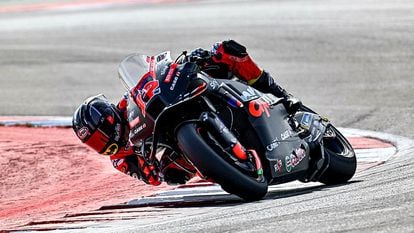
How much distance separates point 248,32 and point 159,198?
35.7ft

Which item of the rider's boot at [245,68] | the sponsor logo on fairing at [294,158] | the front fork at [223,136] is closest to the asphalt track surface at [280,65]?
the sponsor logo on fairing at [294,158]

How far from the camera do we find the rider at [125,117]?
7152 mm

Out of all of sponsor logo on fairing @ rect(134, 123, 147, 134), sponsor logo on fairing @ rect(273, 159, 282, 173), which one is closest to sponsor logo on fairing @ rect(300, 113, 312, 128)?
sponsor logo on fairing @ rect(273, 159, 282, 173)

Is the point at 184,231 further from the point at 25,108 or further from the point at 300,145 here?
the point at 25,108

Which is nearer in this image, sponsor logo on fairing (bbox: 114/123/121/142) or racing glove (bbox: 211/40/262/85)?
sponsor logo on fairing (bbox: 114/123/121/142)

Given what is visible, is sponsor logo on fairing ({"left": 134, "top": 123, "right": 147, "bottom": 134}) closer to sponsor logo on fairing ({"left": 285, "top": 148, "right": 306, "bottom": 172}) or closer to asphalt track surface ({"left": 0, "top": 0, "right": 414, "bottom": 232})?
asphalt track surface ({"left": 0, "top": 0, "right": 414, "bottom": 232})

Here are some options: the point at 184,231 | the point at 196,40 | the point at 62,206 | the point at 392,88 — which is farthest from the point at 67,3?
the point at 184,231

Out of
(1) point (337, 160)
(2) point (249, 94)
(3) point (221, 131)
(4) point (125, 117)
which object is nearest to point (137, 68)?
(4) point (125, 117)

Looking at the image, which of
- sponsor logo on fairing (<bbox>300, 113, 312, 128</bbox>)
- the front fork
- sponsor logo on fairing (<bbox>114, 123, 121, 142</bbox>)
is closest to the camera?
the front fork

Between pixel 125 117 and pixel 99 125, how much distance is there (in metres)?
0.26

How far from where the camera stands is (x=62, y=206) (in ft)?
27.2

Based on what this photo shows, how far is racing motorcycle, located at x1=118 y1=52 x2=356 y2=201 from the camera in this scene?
21.3 feet

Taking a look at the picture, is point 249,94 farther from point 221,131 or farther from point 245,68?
point 221,131

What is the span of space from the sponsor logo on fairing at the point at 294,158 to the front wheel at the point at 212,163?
0.54 meters
